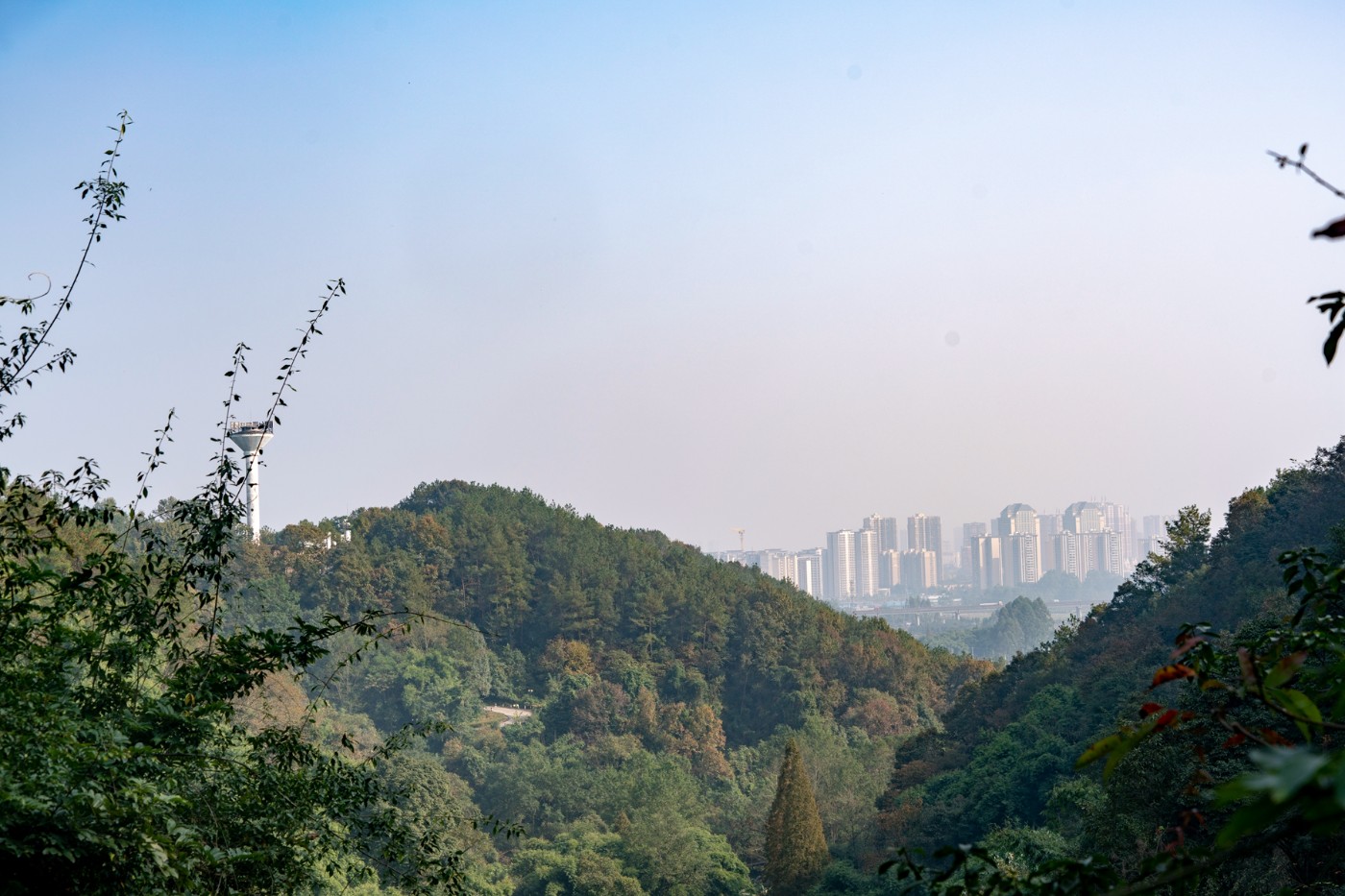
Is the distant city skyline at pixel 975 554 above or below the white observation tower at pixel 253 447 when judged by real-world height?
above

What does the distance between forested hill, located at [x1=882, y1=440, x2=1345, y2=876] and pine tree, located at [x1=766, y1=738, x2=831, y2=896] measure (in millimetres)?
1373

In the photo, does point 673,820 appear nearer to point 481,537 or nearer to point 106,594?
point 106,594

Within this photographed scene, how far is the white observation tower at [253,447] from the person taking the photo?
4.89 metres

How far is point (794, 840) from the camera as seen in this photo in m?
20.9

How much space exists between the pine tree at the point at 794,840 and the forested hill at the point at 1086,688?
1.37 m

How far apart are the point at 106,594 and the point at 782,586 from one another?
4274 centimetres

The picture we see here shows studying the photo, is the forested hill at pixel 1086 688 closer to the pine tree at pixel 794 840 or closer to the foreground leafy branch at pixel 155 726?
the pine tree at pixel 794 840

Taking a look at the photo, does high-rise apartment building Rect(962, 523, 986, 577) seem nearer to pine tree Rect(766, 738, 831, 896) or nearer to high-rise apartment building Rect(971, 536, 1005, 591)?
high-rise apartment building Rect(971, 536, 1005, 591)

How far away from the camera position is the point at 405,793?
17.4ft

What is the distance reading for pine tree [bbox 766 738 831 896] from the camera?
20578mm

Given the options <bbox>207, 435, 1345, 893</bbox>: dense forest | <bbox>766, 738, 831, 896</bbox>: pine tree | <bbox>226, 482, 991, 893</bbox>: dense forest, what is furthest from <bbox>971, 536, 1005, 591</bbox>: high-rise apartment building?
<bbox>766, 738, 831, 896</bbox>: pine tree

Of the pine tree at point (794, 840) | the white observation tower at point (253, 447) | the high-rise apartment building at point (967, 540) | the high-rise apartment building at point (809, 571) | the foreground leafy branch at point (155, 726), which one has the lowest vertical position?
the pine tree at point (794, 840)

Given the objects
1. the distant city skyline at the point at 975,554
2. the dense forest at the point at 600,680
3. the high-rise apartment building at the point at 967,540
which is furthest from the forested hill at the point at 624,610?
the high-rise apartment building at the point at 967,540

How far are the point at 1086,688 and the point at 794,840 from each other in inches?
228
